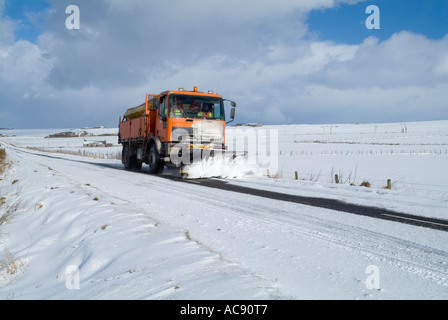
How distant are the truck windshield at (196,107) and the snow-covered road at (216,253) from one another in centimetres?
582

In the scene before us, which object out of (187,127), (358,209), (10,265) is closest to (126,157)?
(187,127)

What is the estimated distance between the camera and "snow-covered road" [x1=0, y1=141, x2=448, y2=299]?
10.2ft

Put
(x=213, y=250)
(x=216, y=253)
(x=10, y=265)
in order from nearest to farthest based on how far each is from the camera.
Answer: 1. (x=216, y=253)
2. (x=213, y=250)
3. (x=10, y=265)

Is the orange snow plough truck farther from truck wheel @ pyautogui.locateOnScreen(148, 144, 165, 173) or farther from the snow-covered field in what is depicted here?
the snow-covered field

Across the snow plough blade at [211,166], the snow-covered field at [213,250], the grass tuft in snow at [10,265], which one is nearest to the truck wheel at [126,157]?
the snow plough blade at [211,166]

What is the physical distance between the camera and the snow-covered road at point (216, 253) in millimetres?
3109

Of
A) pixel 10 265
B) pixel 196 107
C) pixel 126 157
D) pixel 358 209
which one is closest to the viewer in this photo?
pixel 10 265

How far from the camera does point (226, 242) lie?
443 centimetres

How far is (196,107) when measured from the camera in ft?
41.2

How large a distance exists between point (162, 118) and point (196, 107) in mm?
1368

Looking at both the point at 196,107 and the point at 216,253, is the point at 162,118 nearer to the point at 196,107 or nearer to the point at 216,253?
the point at 196,107

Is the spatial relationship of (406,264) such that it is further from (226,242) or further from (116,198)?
(116,198)
